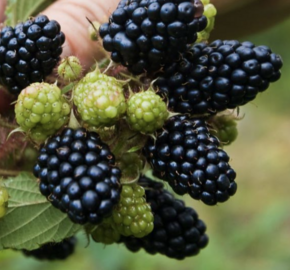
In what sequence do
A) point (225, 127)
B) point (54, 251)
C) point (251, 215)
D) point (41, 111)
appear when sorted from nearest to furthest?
point (41, 111), point (225, 127), point (54, 251), point (251, 215)

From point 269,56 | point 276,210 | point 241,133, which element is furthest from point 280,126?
point 269,56

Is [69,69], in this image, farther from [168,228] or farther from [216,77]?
[168,228]

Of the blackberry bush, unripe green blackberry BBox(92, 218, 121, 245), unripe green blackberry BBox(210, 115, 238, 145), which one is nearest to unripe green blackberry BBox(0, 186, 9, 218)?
the blackberry bush

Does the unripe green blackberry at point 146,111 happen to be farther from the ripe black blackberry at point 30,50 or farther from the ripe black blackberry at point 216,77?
the ripe black blackberry at point 30,50

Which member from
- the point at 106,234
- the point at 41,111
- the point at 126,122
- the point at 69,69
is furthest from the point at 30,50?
the point at 106,234

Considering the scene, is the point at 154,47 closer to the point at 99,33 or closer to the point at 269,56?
the point at 99,33
